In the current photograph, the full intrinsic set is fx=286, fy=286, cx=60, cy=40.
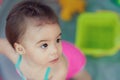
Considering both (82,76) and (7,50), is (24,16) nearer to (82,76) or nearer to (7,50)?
(7,50)

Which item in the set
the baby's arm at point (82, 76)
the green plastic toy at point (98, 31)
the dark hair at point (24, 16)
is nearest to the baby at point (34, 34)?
the dark hair at point (24, 16)

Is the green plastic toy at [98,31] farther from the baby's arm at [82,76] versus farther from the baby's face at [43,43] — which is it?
the baby's face at [43,43]

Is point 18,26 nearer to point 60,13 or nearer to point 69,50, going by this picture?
point 69,50

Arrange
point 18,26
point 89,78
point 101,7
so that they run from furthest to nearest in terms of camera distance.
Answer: point 101,7 < point 89,78 < point 18,26

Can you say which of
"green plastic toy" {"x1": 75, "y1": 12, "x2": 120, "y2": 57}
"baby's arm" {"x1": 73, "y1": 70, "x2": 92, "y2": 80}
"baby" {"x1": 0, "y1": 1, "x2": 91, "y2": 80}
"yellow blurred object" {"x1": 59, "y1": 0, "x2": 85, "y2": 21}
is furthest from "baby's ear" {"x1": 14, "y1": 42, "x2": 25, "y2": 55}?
"yellow blurred object" {"x1": 59, "y1": 0, "x2": 85, "y2": 21}

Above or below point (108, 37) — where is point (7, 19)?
above

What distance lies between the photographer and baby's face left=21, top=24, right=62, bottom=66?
1.73 ft

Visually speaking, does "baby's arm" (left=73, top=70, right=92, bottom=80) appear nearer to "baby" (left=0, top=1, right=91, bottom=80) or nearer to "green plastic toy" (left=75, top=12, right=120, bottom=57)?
"green plastic toy" (left=75, top=12, right=120, bottom=57)

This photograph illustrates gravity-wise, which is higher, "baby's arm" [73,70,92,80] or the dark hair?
the dark hair

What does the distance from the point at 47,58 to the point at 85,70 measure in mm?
437

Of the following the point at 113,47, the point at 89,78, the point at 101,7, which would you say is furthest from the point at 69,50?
the point at 101,7

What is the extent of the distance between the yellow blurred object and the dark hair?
603mm

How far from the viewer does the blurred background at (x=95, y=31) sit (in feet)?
3.28

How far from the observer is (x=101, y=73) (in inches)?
38.7
